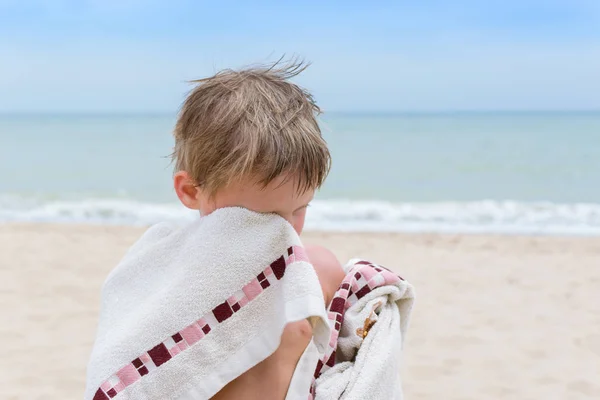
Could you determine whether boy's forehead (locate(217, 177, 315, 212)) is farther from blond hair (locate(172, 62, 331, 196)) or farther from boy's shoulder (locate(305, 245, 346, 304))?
boy's shoulder (locate(305, 245, 346, 304))

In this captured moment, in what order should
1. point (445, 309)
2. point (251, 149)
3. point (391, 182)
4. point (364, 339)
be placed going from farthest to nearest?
point (391, 182), point (445, 309), point (364, 339), point (251, 149)

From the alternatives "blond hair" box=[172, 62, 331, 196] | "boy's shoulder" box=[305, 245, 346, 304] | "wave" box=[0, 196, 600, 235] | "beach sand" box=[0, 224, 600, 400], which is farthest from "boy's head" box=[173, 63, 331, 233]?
"wave" box=[0, 196, 600, 235]

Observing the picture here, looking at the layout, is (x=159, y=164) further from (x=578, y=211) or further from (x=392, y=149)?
(x=578, y=211)

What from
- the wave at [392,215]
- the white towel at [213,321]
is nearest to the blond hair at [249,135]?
the white towel at [213,321]

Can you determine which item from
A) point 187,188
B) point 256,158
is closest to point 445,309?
point 187,188

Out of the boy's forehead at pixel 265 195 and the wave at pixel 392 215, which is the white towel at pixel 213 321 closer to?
the boy's forehead at pixel 265 195

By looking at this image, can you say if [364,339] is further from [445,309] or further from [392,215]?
[392,215]

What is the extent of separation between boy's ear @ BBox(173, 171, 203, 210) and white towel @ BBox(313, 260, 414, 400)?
1.35ft

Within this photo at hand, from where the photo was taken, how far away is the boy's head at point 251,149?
1.42 m

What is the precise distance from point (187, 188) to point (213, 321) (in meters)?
0.30

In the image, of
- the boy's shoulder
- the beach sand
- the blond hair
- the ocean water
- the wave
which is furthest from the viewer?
the ocean water

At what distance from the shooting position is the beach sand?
4.05 m

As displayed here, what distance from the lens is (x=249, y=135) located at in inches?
56.1

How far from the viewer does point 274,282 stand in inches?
58.1
